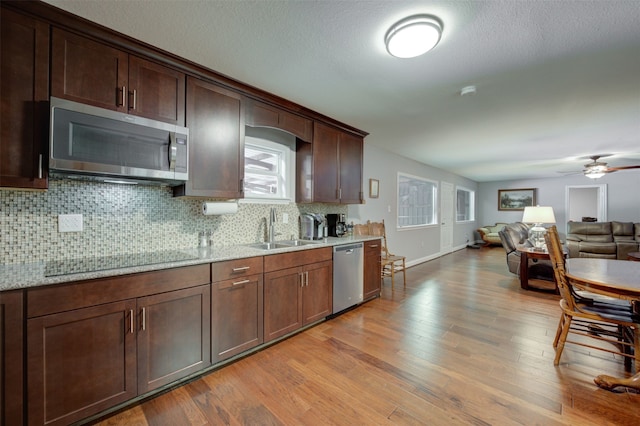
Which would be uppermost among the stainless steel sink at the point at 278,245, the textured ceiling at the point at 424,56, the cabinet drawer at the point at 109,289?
the textured ceiling at the point at 424,56

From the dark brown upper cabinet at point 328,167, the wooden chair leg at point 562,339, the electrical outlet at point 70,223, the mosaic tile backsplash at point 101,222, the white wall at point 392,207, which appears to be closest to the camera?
the mosaic tile backsplash at point 101,222

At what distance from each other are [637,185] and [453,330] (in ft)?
28.0

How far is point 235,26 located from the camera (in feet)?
5.49

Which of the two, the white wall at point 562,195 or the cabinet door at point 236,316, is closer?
the cabinet door at point 236,316

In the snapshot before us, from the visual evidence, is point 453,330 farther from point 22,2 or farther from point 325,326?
point 22,2

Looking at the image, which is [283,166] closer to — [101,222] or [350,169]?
[350,169]

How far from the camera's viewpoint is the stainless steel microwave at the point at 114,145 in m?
1.52

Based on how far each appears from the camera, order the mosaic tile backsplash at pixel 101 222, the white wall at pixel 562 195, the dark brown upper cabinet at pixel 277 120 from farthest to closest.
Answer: the white wall at pixel 562 195
the dark brown upper cabinet at pixel 277 120
the mosaic tile backsplash at pixel 101 222

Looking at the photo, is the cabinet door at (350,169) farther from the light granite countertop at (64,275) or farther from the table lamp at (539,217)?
the table lamp at (539,217)

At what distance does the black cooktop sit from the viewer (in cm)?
152

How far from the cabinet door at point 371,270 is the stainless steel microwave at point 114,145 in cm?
231

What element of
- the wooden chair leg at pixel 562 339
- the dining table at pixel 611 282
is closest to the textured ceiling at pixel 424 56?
the dining table at pixel 611 282

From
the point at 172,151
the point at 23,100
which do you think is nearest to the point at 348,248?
the point at 172,151

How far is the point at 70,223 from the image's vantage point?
1792mm
